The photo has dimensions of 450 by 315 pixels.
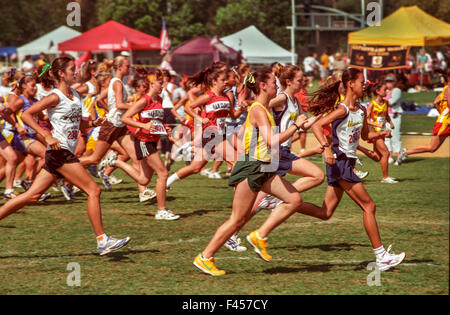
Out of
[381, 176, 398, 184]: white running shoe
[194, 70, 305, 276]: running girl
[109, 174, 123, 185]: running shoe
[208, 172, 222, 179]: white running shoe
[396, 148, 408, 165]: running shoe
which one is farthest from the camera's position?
[396, 148, 408, 165]: running shoe

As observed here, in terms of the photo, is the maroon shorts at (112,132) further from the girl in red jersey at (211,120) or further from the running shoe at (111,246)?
the running shoe at (111,246)

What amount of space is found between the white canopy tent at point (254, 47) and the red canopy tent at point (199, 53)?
1420 mm

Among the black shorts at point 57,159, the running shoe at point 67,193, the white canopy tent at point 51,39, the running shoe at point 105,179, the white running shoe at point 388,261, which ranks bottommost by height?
the white canopy tent at point 51,39

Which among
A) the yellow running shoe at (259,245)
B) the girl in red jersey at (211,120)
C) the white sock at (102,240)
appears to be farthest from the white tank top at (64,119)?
the girl in red jersey at (211,120)

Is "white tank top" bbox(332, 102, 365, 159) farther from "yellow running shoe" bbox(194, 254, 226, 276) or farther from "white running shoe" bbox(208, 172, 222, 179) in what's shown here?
"white running shoe" bbox(208, 172, 222, 179)

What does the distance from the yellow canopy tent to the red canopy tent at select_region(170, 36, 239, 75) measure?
10.2 meters

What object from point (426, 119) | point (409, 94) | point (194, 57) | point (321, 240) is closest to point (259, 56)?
point (194, 57)

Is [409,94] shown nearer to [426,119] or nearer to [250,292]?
[426,119]

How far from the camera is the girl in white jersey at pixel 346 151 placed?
7.16 meters

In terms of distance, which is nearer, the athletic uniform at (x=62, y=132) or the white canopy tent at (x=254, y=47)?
the athletic uniform at (x=62, y=132)

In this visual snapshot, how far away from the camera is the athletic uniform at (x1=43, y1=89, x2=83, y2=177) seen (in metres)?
7.70

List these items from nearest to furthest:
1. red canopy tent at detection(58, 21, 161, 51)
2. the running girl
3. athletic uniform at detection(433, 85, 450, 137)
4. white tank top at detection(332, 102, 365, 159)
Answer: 1. the running girl
2. white tank top at detection(332, 102, 365, 159)
3. athletic uniform at detection(433, 85, 450, 137)
4. red canopy tent at detection(58, 21, 161, 51)

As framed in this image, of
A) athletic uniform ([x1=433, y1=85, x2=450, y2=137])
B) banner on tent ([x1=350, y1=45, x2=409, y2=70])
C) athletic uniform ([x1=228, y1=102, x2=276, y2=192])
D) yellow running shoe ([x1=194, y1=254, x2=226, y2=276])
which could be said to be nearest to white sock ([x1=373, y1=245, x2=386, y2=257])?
athletic uniform ([x1=228, y1=102, x2=276, y2=192])

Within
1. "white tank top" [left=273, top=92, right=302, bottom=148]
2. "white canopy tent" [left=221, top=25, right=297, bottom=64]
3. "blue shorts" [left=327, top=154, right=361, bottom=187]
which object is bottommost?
"white canopy tent" [left=221, top=25, right=297, bottom=64]
